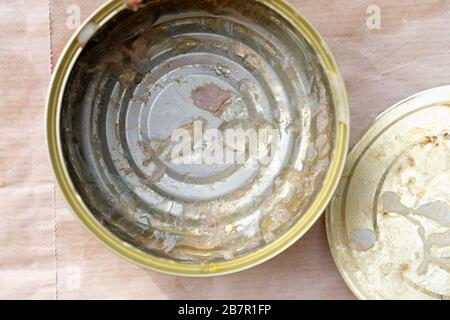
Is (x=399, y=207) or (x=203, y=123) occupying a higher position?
(x=203, y=123)

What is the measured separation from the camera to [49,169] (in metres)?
0.94

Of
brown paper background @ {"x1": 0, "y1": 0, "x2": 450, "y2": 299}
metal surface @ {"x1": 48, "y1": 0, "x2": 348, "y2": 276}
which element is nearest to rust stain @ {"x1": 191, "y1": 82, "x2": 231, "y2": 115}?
metal surface @ {"x1": 48, "y1": 0, "x2": 348, "y2": 276}

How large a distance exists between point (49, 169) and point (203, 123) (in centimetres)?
27

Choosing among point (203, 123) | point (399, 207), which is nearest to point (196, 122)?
point (203, 123)

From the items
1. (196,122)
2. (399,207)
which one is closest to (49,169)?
(196,122)

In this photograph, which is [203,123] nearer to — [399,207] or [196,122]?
[196,122]

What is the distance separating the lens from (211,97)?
3.07 feet

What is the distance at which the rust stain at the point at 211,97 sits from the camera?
0.93 m

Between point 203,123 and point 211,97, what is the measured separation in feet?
0.15

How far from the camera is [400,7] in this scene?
94 centimetres

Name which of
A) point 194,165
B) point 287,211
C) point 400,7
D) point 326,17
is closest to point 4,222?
point 194,165

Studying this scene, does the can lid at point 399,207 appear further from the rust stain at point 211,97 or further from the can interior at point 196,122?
the rust stain at point 211,97

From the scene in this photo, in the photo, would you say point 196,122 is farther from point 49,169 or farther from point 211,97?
point 49,169

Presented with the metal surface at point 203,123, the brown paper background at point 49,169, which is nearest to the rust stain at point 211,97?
the metal surface at point 203,123
